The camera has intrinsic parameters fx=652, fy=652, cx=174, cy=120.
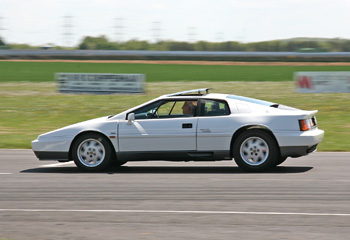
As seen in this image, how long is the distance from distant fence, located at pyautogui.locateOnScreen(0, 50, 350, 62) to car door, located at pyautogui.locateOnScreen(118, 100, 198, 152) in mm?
51379

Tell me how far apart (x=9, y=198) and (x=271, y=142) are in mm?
4091

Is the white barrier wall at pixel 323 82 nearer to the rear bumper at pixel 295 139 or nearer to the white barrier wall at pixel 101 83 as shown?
the white barrier wall at pixel 101 83

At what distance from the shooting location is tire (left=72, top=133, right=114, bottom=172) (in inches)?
419

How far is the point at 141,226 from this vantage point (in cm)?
658

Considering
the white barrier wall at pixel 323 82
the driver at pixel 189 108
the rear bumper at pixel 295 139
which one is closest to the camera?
the rear bumper at pixel 295 139

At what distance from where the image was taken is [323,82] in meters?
26.7

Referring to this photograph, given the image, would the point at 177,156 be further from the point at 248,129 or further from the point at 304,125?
the point at 304,125

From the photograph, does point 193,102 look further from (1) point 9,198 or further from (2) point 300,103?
(2) point 300,103

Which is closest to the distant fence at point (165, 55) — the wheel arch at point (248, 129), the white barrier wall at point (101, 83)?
the white barrier wall at point (101, 83)

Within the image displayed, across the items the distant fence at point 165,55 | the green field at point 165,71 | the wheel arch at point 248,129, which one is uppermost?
the distant fence at point 165,55

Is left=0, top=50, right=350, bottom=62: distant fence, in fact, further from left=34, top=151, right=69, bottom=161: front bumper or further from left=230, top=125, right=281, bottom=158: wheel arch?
left=34, top=151, right=69, bottom=161: front bumper

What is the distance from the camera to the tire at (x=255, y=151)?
1015cm

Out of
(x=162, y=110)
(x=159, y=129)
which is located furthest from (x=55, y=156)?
(x=162, y=110)

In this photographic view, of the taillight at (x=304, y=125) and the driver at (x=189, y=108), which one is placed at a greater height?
the driver at (x=189, y=108)
